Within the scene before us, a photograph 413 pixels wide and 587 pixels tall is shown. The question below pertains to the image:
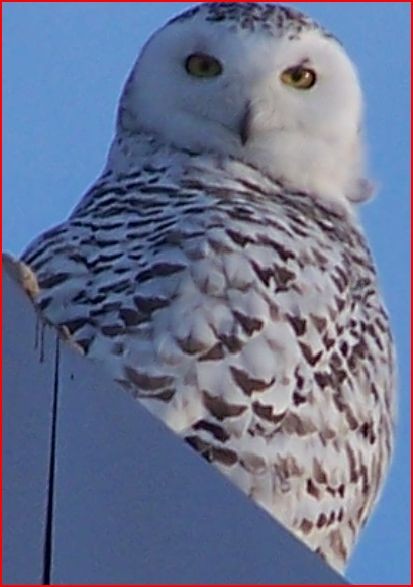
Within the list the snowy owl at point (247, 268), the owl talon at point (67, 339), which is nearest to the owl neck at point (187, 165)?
the snowy owl at point (247, 268)

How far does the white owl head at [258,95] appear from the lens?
341cm

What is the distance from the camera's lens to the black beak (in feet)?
11.0

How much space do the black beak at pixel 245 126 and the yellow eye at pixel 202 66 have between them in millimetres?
126

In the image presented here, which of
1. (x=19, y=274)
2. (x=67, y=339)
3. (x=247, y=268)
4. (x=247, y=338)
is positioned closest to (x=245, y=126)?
(x=247, y=268)

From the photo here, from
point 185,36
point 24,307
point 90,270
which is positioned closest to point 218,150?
point 185,36

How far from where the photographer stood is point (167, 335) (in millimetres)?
2434

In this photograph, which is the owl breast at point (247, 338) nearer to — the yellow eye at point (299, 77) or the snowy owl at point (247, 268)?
the snowy owl at point (247, 268)

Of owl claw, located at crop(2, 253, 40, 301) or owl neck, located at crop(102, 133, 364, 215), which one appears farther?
owl neck, located at crop(102, 133, 364, 215)

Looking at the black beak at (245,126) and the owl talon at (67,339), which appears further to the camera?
the black beak at (245,126)

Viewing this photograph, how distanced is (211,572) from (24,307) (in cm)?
24

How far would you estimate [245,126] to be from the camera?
3363mm

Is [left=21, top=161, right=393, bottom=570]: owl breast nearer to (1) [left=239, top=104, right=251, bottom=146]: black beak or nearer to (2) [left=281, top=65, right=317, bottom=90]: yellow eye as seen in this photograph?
(1) [left=239, top=104, right=251, bottom=146]: black beak

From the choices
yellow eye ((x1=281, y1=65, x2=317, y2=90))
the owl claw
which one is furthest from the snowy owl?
the owl claw

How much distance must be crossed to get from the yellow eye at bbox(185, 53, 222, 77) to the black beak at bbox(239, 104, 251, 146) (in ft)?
0.41
